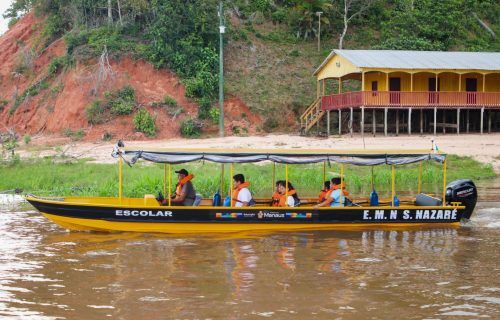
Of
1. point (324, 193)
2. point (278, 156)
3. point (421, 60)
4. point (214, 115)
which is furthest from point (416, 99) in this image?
point (278, 156)

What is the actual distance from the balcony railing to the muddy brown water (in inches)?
→ 773

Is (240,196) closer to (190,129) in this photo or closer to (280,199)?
(280,199)

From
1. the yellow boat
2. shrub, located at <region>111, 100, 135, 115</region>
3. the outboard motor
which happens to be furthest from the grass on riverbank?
shrub, located at <region>111, 100, 135, 115</region>

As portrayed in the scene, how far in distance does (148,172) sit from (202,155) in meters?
9.63

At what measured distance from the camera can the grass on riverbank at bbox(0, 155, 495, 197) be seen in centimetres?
2255

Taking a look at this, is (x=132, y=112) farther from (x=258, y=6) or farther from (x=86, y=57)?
(x=258, y=6)

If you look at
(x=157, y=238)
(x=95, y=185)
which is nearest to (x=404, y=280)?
(x=157, y=238)

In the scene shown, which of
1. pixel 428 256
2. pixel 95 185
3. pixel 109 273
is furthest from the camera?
pixel 95 185

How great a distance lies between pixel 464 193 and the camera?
1808cm

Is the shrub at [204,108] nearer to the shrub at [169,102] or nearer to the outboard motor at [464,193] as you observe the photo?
the shrub at [169,102]

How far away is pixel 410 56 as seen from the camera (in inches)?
1533

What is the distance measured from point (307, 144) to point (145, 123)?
920 cm

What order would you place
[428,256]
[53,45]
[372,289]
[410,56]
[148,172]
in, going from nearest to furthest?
[372,289]
[428,256]
[148,172]
[410,56]
[53,45]

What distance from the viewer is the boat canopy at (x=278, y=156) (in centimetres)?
1639
